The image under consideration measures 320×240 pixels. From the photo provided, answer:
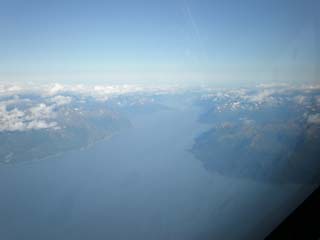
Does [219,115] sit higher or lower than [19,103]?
lower

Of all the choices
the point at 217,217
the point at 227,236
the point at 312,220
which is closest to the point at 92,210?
the point at 217,217

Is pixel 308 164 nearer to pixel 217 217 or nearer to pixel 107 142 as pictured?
pixel 217 217

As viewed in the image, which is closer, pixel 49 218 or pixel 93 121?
pixel 49 218

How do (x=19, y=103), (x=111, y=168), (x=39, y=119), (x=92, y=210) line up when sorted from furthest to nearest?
(x=111, y=168) → (x=92, y=210) → (x=39, y=119) → (x=19, y=103)

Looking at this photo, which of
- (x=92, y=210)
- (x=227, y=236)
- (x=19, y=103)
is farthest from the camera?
(x=92, y=210)

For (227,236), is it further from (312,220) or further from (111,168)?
(111,168)

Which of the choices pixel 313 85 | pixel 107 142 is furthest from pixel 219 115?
pixel 107 142

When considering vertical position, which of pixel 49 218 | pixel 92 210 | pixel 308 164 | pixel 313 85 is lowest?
pixel 92 210
